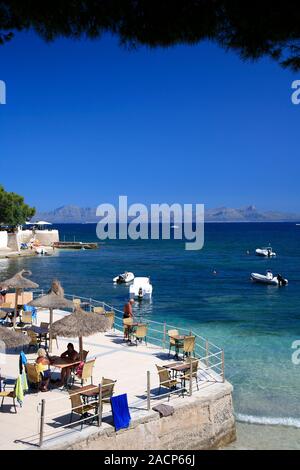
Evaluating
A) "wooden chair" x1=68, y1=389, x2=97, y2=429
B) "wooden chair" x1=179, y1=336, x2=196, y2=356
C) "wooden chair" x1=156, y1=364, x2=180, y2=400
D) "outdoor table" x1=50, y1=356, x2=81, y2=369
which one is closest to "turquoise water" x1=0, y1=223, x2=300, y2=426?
"wooden chair" x1=179, y1=336, x2=196, y2=356

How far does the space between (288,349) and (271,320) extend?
7346 mm

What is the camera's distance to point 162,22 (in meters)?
6.45

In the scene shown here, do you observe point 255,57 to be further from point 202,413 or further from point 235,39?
point 202,413

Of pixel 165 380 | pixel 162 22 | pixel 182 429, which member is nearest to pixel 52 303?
pixel 165 380

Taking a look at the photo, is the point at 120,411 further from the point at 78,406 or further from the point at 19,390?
the point at 19,390

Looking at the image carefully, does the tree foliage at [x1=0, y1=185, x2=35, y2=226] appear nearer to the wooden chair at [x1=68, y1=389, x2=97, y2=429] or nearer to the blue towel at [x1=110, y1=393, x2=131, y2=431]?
the wooden chair at [x1=68, y1=389, x2=97, y2=429]

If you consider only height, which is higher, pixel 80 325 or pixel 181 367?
pixel 80 325

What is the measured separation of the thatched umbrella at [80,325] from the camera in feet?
39.6

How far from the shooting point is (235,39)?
6.44 meters

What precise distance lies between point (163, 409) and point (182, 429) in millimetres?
799

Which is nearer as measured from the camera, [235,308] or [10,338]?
[10,338]

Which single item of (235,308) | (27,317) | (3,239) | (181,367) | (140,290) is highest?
(3,239)

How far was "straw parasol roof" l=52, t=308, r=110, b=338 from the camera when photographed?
475 inches

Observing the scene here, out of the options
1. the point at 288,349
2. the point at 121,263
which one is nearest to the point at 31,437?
the point at 288,349
